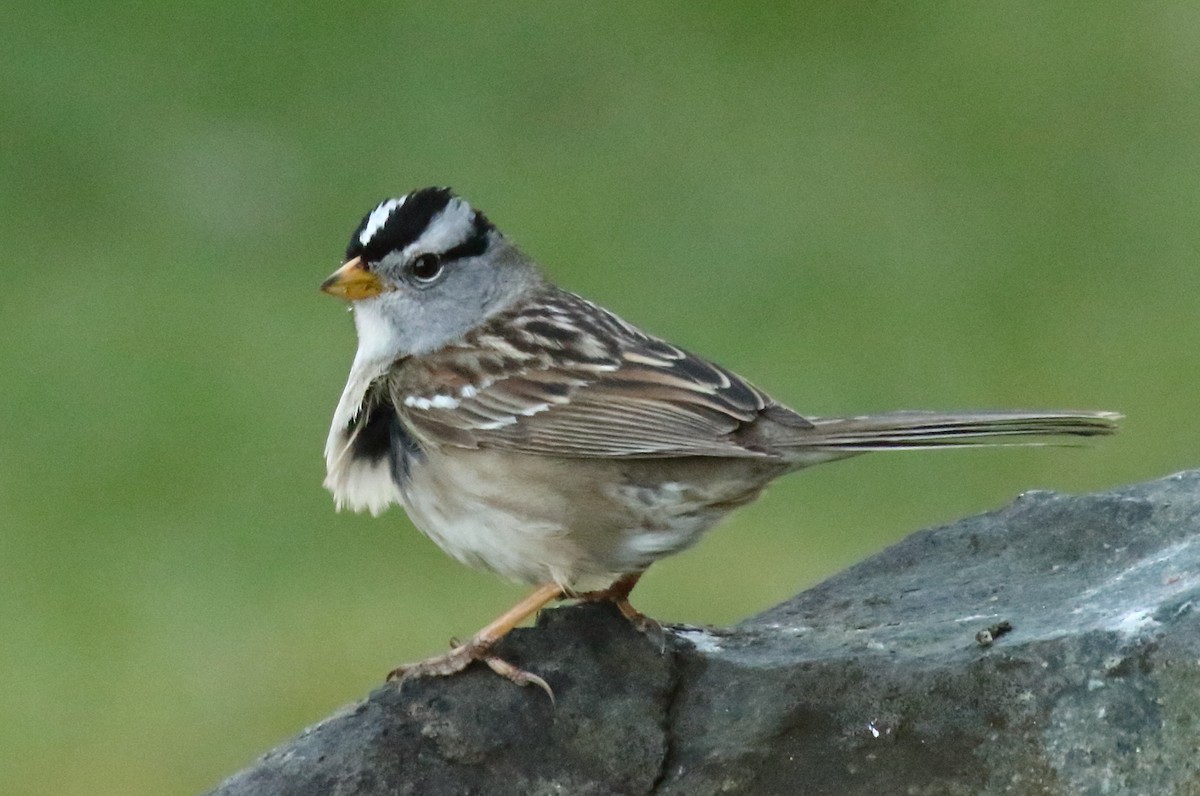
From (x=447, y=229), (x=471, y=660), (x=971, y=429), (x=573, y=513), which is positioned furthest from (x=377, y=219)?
(x=971, y=429)

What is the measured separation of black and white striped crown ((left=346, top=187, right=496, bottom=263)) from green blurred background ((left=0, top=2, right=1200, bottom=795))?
2643mm

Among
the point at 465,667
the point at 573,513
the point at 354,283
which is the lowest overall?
the point at 465,667

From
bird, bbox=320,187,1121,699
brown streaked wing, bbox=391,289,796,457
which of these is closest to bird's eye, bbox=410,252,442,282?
bird, bbox=320,187,1121,699

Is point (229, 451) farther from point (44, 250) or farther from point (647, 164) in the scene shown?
point (647, 164)

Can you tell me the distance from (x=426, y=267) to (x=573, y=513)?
1.09m

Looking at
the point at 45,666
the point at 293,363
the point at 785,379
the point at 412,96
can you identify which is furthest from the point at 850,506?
the point at 412,96

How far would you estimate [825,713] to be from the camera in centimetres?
480

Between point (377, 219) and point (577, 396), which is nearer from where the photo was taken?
point (577, 396)

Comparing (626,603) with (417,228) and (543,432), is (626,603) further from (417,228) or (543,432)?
(417,228)

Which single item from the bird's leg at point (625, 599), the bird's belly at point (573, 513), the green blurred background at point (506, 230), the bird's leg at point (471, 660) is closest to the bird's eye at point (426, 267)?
the bird's belly at point (573, 513)

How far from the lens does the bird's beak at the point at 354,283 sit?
581 cm

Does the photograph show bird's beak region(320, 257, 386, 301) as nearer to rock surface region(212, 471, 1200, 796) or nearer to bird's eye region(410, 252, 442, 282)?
bird's eye region(410, 252, 442, 282)

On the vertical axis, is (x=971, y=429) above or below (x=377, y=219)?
below

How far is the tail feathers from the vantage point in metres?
5.05
